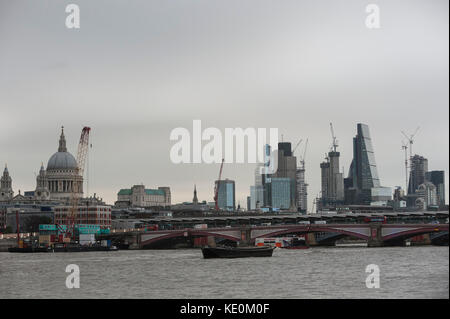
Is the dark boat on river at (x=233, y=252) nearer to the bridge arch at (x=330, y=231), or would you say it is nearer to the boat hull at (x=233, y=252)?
the boat hull at (x=233, y=252)

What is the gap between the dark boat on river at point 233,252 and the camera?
94.6 metres

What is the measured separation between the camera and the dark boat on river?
310 feet

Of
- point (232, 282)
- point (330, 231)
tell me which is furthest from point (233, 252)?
point (232, 282)

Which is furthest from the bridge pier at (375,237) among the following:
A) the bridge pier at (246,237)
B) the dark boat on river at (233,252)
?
the dark boat on river at (233,252)

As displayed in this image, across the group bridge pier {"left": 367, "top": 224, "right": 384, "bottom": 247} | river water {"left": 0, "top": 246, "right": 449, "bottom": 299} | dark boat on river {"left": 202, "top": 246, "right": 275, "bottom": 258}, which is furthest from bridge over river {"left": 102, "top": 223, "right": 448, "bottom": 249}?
river water {"left": 0, "top": 246, "right": 449, "bottom": 299}

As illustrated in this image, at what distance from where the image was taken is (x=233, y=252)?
97188 mm

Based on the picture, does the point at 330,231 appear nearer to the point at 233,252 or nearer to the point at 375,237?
the point at 375,237

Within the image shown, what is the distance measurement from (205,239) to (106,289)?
365 ft

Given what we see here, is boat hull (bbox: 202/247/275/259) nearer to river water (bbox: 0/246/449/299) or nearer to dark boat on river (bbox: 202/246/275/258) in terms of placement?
dark boat on river (bbox: 202/246/275/258)

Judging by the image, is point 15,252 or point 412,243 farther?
point 15,252

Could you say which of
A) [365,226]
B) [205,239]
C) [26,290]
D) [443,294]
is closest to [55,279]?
[26,290]
